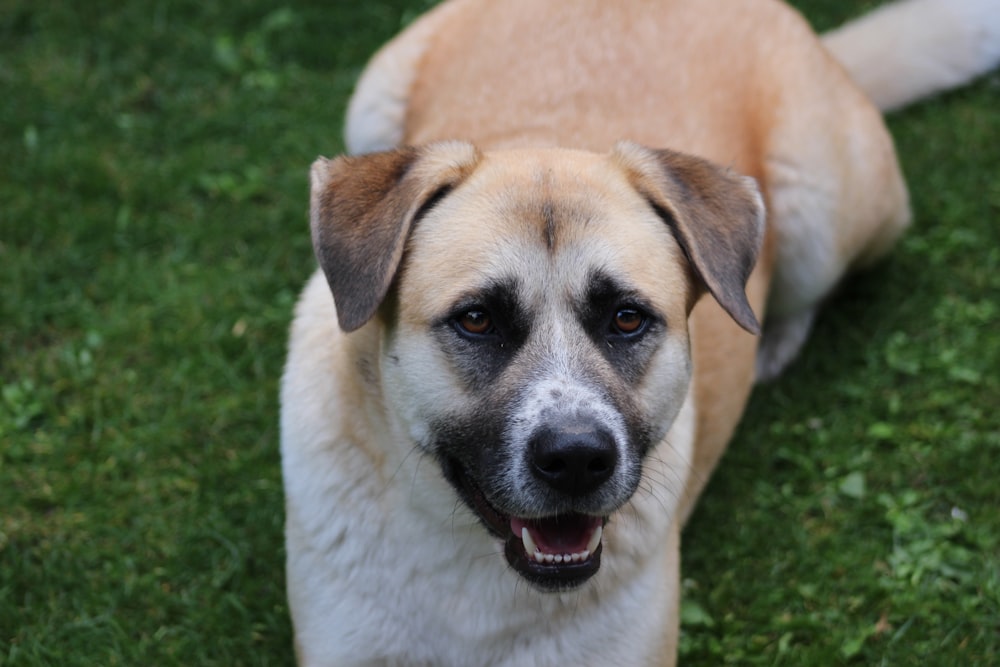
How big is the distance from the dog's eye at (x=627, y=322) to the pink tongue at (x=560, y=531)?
0.52m

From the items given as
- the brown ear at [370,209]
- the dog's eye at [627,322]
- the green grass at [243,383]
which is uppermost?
the brown ear at [370,209]

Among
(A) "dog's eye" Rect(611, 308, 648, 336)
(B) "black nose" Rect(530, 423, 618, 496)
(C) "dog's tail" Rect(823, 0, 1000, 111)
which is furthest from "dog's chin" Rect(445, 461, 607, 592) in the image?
(C) "dog's tail" Rect(823, 0, 1000, 111)

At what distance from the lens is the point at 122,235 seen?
18.6ft

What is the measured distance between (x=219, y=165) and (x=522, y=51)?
221 centimetres

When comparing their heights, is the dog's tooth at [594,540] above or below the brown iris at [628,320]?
below

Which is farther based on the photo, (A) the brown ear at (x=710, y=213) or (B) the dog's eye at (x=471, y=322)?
(A) the brown ear at (x=710, y=213)

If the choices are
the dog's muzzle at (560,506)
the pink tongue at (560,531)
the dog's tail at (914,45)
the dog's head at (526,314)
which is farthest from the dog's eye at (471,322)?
the dog's tail at (914,45)

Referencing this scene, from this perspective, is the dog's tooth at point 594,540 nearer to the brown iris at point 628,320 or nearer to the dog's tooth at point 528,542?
the dog's tooth at point 528,542

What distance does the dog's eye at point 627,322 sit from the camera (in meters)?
3.17

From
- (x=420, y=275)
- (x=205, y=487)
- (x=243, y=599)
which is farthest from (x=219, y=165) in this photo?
(x=420, y=275)

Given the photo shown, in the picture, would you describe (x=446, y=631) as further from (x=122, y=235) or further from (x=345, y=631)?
(x=122, y=235)

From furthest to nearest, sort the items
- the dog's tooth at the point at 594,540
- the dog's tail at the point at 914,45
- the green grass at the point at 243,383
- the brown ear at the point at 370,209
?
1. the dog's tail at the point at 914,45
2. the green grass at the point at 243,383
3. the dog's tooth at the point at 594,540
4. the brown ear at the point at 370,209

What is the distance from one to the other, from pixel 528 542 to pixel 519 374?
0.48 meters

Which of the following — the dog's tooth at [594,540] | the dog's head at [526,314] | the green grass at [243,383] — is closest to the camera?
the dog's head at [526,314]
